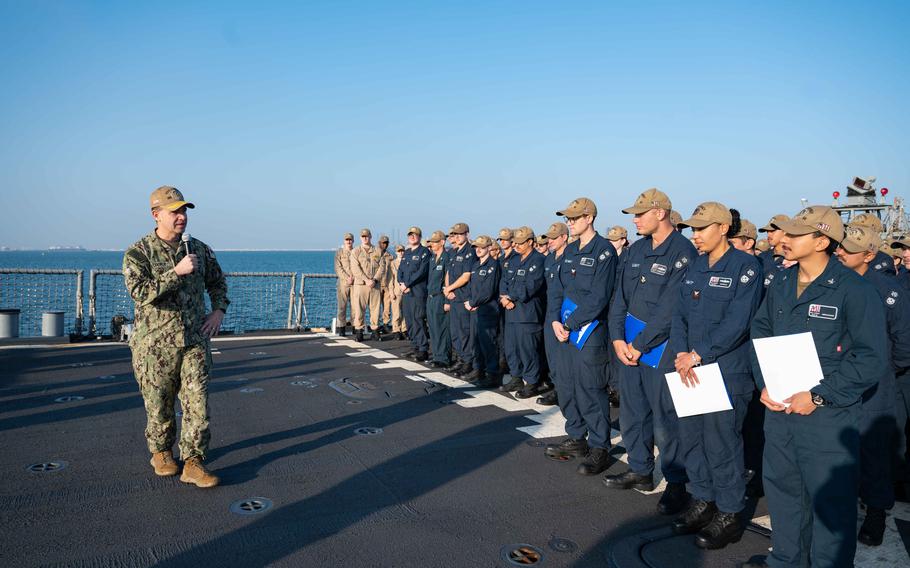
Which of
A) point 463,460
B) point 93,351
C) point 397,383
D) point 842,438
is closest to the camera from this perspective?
point 842,438

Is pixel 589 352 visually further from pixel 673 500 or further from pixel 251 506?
pixel 251 506

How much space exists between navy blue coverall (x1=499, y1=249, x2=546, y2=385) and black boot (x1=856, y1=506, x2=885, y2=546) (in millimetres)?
3965

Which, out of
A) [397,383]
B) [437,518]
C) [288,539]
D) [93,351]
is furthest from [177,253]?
[93,351]

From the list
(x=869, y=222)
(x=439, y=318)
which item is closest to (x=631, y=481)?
(x=869, y=222)

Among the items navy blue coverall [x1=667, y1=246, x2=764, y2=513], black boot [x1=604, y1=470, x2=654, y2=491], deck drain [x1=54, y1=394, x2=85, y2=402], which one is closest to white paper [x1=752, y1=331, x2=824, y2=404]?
navy blue coverall [x1=667, y1=246, x2=764, y2=513]

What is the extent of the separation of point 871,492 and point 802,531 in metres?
1.13

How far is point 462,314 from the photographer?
877 centimetres

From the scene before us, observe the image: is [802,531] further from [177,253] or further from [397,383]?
[397,383]

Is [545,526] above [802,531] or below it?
below

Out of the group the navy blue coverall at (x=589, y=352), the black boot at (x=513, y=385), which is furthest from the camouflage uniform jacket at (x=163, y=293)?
the black boot at (x=513, y=385)

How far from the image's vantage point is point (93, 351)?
970 centimetres

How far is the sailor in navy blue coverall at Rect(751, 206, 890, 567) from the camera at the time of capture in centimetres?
271

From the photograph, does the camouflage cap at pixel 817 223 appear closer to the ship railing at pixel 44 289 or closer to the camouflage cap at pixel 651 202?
the camouflage cap at pixel 651 202

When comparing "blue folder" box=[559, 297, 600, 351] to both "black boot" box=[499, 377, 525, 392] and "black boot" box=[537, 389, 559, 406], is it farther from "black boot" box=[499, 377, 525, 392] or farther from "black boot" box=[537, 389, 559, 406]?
"black boot" box=[499, 377, 525, 392]
